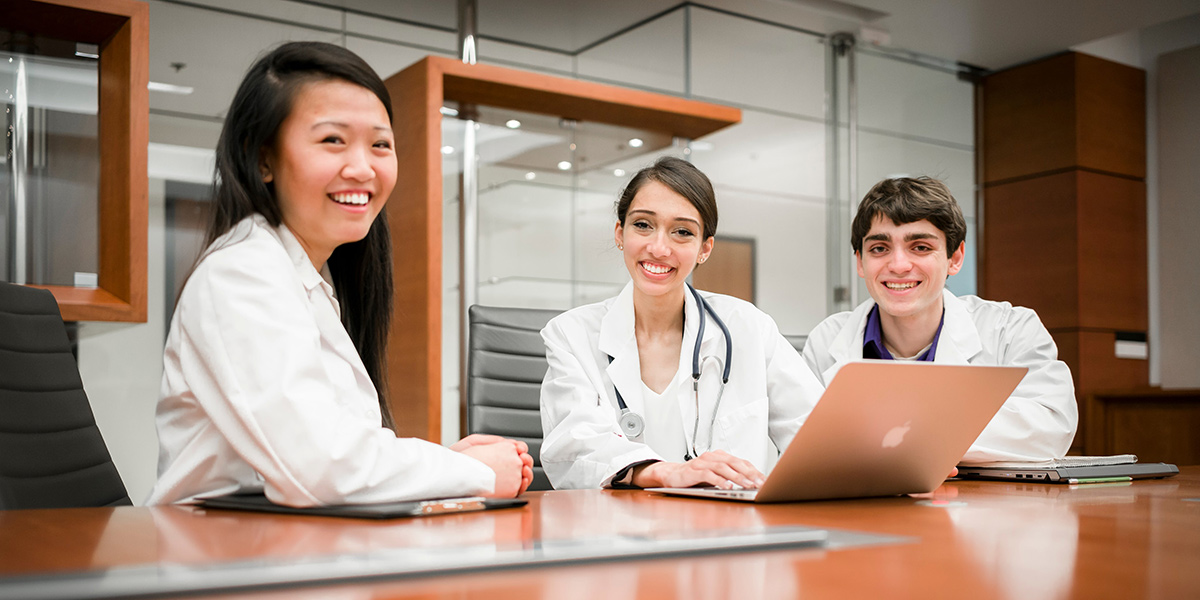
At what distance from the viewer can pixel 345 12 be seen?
457 centimetres

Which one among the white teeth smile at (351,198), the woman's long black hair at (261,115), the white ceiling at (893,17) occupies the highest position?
the white ceiling at (893,17)

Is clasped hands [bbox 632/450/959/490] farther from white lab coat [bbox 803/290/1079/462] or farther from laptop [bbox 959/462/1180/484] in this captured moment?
white lab coat [bbox 803/290/1079/462]

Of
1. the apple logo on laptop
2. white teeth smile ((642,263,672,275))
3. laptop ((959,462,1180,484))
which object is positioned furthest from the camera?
white teeth smile ((642,263,672,275))

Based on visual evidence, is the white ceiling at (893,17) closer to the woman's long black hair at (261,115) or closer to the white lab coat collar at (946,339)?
the white lab coat collar at (946,339)

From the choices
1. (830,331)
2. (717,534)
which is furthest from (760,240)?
(717,534)

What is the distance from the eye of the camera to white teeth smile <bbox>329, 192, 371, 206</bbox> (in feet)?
4.58

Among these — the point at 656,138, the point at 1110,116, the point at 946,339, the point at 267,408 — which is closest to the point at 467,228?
the point at 656,138

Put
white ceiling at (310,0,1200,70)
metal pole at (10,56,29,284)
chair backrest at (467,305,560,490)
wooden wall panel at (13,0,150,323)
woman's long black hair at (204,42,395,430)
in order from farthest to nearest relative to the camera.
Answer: white ceiling at (310,0,1200,70) < metal pole at (10,56,29,284) < wooden wall panel at (13,0,150,323) < chair backrest at (467,305,560,490) < woman's long black hair at (204,42,395,430)

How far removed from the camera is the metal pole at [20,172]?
10.4 feet

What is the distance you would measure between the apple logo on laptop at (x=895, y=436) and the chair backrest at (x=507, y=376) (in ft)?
3.94

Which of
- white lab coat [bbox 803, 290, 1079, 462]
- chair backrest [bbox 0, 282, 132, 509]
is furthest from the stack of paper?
chair backrest [bbox 0, 282, 132, 509]

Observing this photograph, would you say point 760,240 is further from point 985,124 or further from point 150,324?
point 150,324

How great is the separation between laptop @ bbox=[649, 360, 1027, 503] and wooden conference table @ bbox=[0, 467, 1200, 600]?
4cm

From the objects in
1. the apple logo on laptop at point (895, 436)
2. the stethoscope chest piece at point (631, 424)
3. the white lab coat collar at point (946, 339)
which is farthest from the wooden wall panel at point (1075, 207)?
the apple logo on laptop at point (895, 436)
